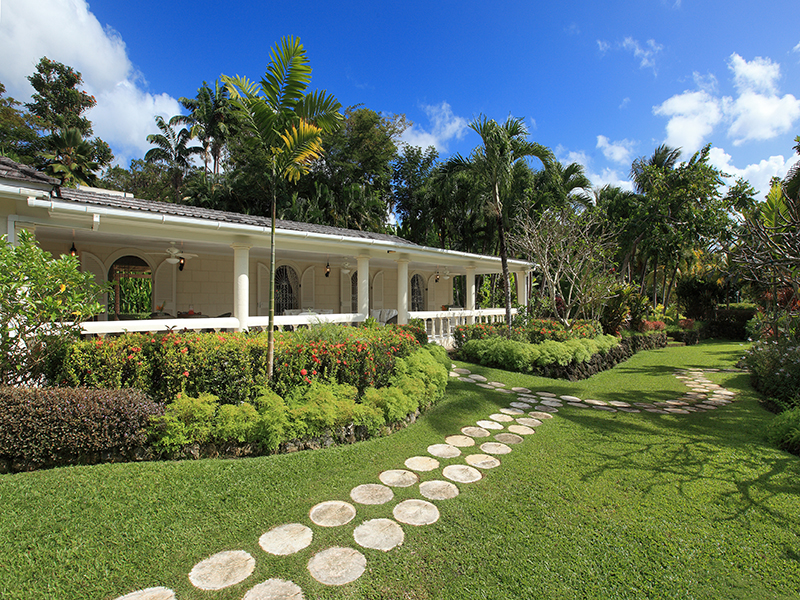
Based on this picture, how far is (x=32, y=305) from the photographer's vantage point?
419 cm

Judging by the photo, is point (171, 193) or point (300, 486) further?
point (171, 193)

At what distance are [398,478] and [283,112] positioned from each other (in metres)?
4.57

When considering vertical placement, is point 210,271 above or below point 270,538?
above

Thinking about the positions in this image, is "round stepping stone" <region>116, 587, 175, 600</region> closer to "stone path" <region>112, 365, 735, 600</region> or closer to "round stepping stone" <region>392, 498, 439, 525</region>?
"stone path" <region>112, 365, 735, 600</region>

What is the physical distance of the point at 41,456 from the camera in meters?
3.43

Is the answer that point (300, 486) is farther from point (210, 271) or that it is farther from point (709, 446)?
point (210, 271)

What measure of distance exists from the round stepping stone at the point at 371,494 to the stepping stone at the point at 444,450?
3.18 ft

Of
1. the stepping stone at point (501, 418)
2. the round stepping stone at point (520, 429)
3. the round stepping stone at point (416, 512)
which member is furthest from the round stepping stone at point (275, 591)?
the stepping stone at point (501, 418)

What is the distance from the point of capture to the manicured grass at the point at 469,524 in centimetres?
226

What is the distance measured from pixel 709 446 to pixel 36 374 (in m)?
7.87

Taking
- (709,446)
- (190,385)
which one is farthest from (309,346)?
(709,446)

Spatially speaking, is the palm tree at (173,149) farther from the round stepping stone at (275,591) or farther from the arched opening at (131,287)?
the round stepping stone at (275,591)

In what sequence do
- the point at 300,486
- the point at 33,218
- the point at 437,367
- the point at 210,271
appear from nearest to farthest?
the point at 300,486
the point at 33,218
the point at 437,367
the point at 210,271

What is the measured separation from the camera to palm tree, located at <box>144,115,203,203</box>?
2778cm
